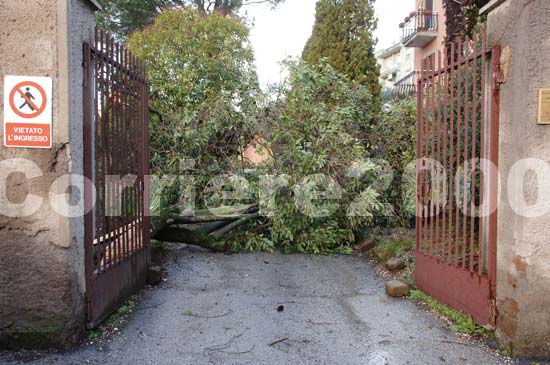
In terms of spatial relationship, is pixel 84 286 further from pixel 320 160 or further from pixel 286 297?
pixel 320 160

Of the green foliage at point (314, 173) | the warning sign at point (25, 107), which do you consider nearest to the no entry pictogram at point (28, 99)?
the warning sign at point (25, 107)

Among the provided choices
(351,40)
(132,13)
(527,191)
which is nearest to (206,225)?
(527,191)

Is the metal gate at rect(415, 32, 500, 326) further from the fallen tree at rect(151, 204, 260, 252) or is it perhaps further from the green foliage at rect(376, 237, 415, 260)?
the fallen tree at rect(151, 204, 260, 252)

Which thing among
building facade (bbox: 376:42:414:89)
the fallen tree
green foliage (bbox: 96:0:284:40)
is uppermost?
building facade (bbox: 376:42:414:89)

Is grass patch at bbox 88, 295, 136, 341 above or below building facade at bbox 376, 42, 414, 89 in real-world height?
below

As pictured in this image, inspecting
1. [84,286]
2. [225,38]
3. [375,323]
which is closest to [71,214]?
[84,286]

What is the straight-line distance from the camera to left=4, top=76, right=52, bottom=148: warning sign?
3.59m

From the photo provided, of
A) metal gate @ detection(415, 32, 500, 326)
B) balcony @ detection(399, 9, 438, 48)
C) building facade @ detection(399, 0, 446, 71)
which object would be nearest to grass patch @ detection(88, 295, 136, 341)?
metal gate @ detection(415, 32, 500, 326)

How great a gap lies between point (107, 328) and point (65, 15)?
9.03 feet

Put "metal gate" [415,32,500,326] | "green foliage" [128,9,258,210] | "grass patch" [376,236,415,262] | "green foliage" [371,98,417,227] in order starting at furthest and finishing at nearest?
1. "green foliage" [371,98,417,227]
2. "green foliage" [128,9,258,210]
3. "grass patch" [376,236,415,262]
4. "metal gate" [415,32,500,326]

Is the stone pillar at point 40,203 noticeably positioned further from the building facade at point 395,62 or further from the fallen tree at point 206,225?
the building facade at point 395,62

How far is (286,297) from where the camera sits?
211 inches

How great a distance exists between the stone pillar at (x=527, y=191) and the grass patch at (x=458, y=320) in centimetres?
38

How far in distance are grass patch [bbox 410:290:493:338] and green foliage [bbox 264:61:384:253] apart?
8.00ft
